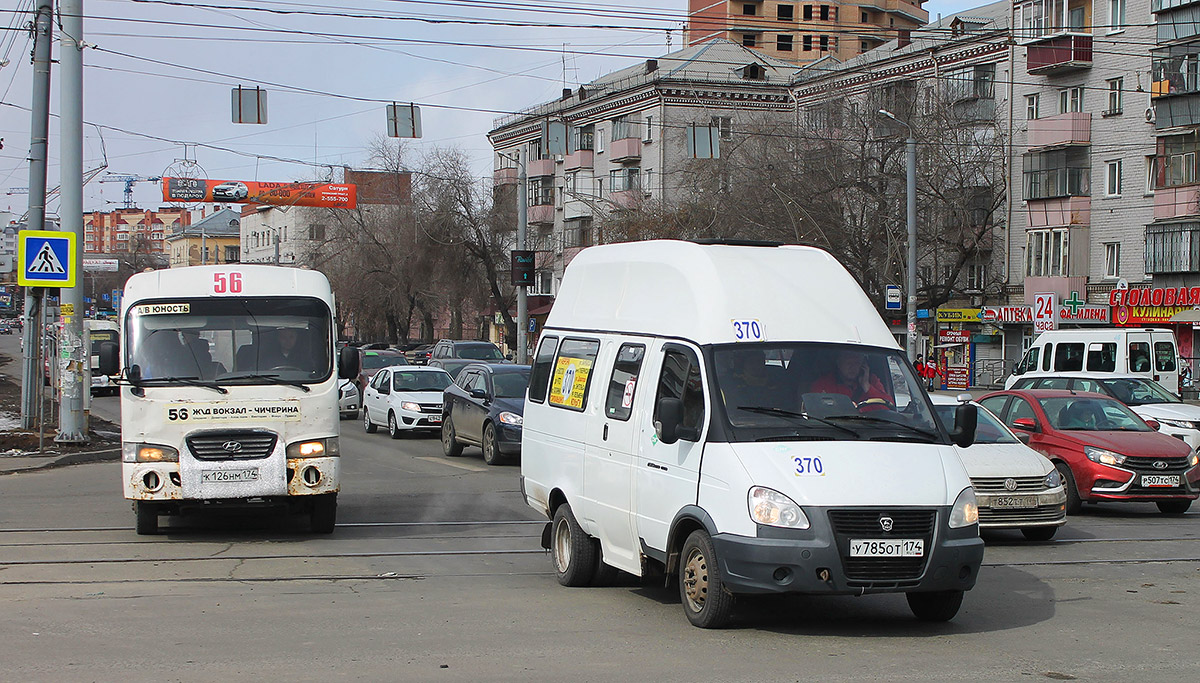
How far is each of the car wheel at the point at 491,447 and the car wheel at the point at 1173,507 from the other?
10004 mm

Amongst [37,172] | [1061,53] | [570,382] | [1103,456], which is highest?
[1061,53]

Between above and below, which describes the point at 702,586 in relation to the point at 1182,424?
above

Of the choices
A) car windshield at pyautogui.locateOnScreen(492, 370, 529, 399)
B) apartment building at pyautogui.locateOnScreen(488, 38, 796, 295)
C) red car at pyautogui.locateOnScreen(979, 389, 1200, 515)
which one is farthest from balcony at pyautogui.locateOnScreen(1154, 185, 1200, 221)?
red car at pyautogui.locateOnScreen(979, 389, 1200, 515)

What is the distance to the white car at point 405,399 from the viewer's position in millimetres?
26969

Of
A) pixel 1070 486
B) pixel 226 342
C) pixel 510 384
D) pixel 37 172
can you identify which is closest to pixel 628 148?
pixel 37 172

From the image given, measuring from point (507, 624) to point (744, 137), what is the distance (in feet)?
147

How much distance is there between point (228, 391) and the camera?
1216 centimetres

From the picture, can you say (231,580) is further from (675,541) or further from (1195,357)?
(1195,357)

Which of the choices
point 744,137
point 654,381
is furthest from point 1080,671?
point 744,137

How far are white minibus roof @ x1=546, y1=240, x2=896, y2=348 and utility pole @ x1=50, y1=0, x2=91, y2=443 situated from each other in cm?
1462

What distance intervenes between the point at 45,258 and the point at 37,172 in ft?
11.7

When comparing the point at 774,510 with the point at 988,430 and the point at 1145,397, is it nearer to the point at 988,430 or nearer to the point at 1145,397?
the point at 988,430

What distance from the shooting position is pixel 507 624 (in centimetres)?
840

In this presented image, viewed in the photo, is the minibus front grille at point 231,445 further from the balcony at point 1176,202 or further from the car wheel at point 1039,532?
the balcony at point 1176,202
